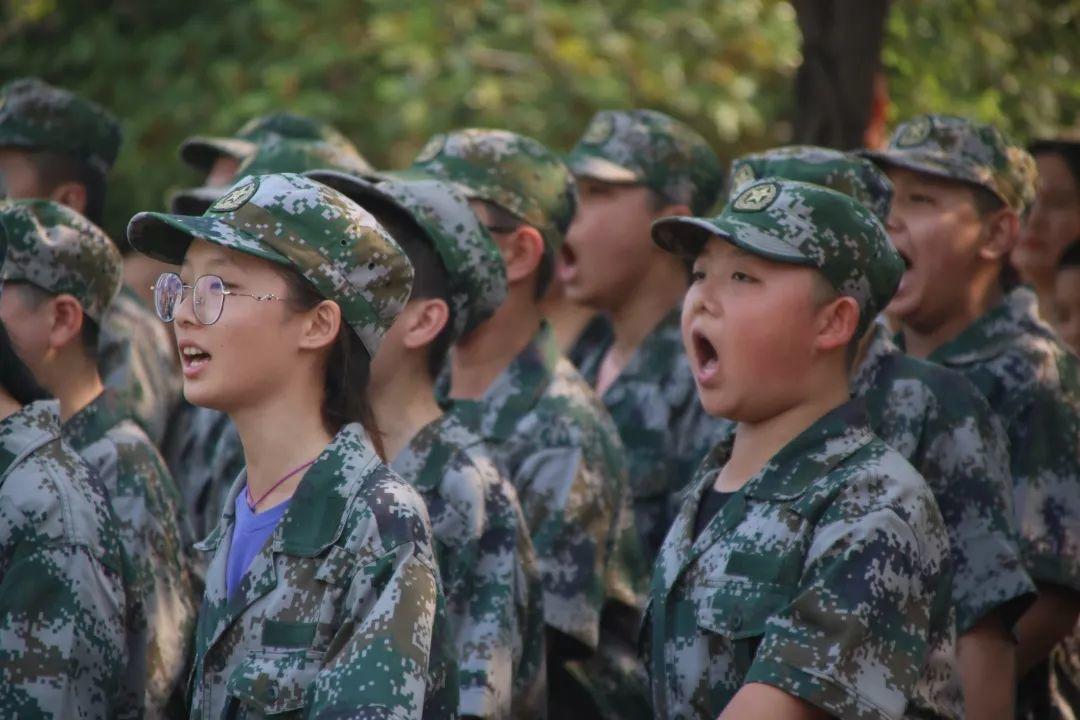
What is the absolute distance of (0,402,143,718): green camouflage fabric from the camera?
13.5 ft

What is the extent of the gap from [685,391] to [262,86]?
6639 mm

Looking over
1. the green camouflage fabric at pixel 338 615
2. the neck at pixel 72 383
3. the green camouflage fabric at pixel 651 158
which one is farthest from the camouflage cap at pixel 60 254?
the green camouflage fabric at pixel 651 158

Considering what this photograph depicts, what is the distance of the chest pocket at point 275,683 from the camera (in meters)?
3.69

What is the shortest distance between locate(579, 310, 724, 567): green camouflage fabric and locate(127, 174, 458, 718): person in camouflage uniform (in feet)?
7.44

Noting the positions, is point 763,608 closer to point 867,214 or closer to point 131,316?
point 867,214

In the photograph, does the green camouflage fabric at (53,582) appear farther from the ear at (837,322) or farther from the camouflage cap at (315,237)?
the ear at (837,322)

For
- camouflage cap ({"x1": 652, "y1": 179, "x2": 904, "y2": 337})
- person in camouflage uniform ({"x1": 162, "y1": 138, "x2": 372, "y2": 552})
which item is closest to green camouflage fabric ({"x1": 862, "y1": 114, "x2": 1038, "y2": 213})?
camouflage cap ({"x1": 652, "y1": 179, "x2": 904, "y2": 337})

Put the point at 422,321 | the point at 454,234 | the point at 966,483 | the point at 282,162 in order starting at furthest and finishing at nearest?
the point at 282,162 < the point at 454,234 < the point at 422,321 < the point at 966,483

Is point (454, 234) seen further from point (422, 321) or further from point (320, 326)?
point (320, 326)

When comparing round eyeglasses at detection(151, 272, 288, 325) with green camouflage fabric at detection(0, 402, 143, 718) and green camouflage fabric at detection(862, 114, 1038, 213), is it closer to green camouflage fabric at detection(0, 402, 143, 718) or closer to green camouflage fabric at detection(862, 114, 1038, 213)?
green camouflage fabric at detection(0, 402, 143, 718)

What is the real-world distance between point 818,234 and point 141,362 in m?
3.30

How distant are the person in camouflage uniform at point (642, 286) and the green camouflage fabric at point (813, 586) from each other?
74.7 inches

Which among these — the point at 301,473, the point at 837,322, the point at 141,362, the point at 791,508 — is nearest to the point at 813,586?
the point at 791,508

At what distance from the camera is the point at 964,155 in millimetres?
5961
